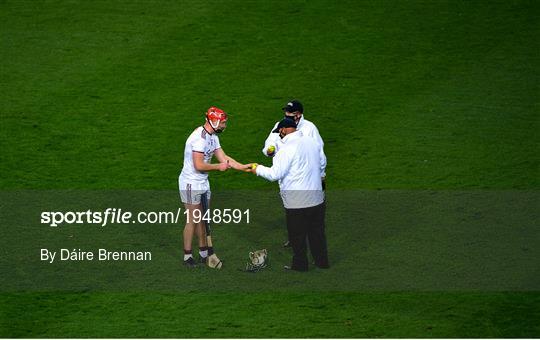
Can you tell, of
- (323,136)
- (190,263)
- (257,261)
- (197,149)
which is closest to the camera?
(197,149)

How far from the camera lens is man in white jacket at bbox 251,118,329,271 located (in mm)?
12344

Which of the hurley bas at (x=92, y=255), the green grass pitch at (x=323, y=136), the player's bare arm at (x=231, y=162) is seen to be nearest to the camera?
the green grass pitch at (x=323, y=136)

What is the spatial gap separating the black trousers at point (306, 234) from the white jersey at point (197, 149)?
1.09m

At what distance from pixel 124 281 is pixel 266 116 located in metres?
5.25

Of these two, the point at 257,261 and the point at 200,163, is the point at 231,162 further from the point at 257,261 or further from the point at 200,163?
the point at 257,261

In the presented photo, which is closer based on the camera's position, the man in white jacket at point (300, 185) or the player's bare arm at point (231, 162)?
the man in white jacket at point (300, 185)

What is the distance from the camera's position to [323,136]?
645 inches

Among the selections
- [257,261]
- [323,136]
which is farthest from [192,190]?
[323,136]

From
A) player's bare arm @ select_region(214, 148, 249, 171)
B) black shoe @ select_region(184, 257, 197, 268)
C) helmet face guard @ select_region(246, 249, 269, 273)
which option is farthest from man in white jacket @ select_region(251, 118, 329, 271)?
black shoe @ select_region(184, 257, 197, 268)

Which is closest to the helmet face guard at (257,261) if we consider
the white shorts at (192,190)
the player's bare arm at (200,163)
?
the white shorts at (192,190)

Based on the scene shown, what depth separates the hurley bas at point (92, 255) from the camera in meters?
13.0

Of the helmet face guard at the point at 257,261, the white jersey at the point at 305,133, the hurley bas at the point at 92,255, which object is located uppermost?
the white jersey at the point at 305,133

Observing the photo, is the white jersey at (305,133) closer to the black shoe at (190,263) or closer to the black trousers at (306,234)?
the black trousers at (306,234)

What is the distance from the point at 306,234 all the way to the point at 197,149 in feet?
5.23
